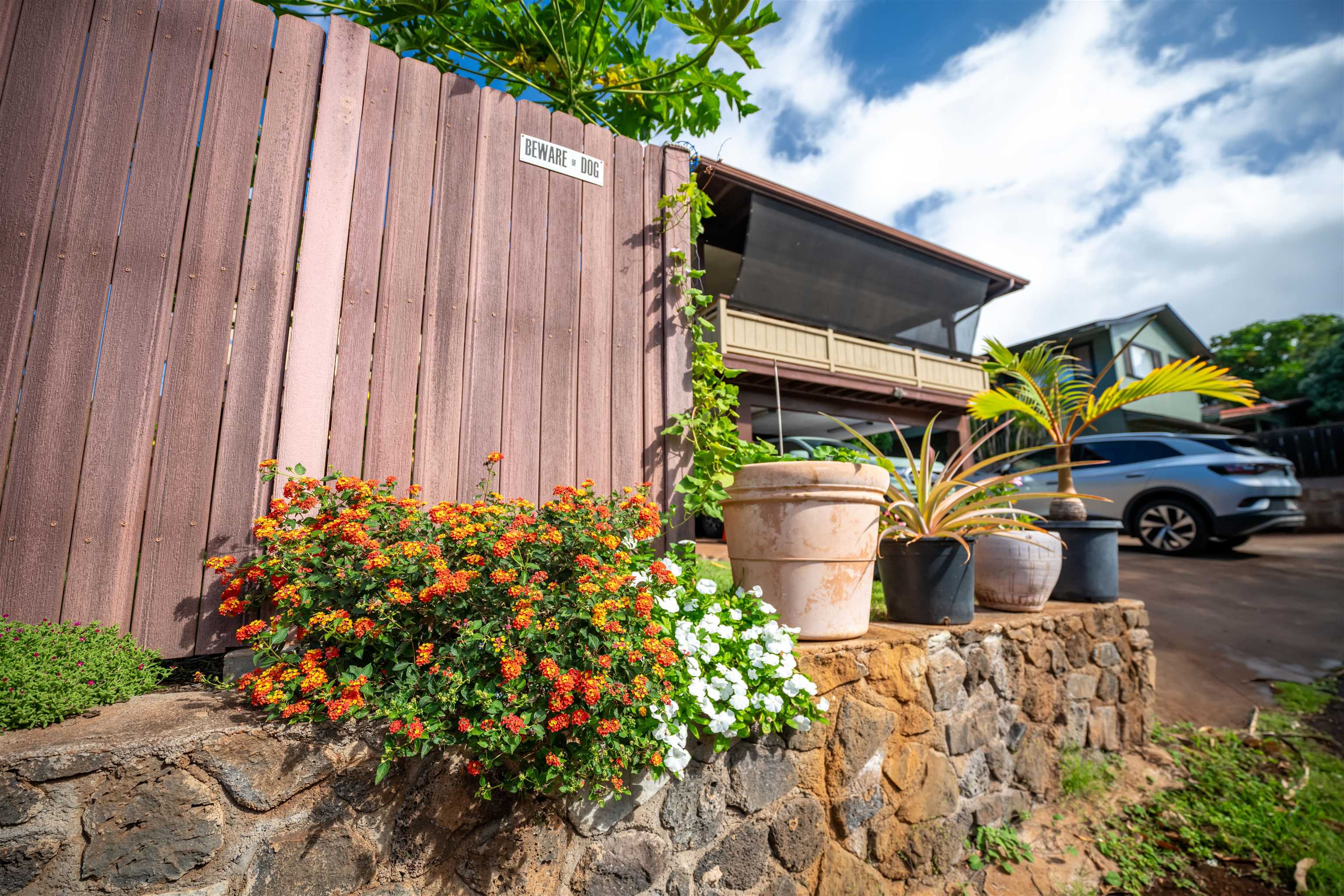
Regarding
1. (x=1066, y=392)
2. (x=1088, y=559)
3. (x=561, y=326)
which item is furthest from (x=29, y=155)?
(x=1088, y=559)

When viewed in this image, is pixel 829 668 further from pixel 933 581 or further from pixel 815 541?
pixel 933 581

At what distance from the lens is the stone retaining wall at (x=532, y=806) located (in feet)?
3.58

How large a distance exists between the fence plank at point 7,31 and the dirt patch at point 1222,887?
→ 4.63 metres

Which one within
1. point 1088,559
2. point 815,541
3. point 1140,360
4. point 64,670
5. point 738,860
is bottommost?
point 738,860

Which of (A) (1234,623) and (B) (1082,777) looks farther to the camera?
(A) (1234,623)

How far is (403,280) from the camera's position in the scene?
1.97 metres

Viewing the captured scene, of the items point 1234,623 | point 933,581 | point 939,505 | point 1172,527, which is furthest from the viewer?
point 1172,527

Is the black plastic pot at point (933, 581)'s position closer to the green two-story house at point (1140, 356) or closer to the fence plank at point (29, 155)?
the fence plank at point (29, 155)

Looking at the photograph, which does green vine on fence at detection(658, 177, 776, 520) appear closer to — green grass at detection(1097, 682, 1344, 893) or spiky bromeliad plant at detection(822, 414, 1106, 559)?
spiky bromeliad plant at detection(822, 414, 1106, 559)

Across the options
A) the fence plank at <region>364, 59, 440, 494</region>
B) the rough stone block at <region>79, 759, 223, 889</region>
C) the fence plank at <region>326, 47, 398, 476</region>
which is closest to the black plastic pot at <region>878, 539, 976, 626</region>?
the fence plank at <region>364, 59, 440, 494</region>

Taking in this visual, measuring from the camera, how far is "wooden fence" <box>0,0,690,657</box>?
4.99 feet

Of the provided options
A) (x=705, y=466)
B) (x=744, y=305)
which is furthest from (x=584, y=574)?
(x=744, y=305)

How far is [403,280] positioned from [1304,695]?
216 inches

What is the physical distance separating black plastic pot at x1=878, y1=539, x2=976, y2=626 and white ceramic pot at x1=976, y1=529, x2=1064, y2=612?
459 millimetres
